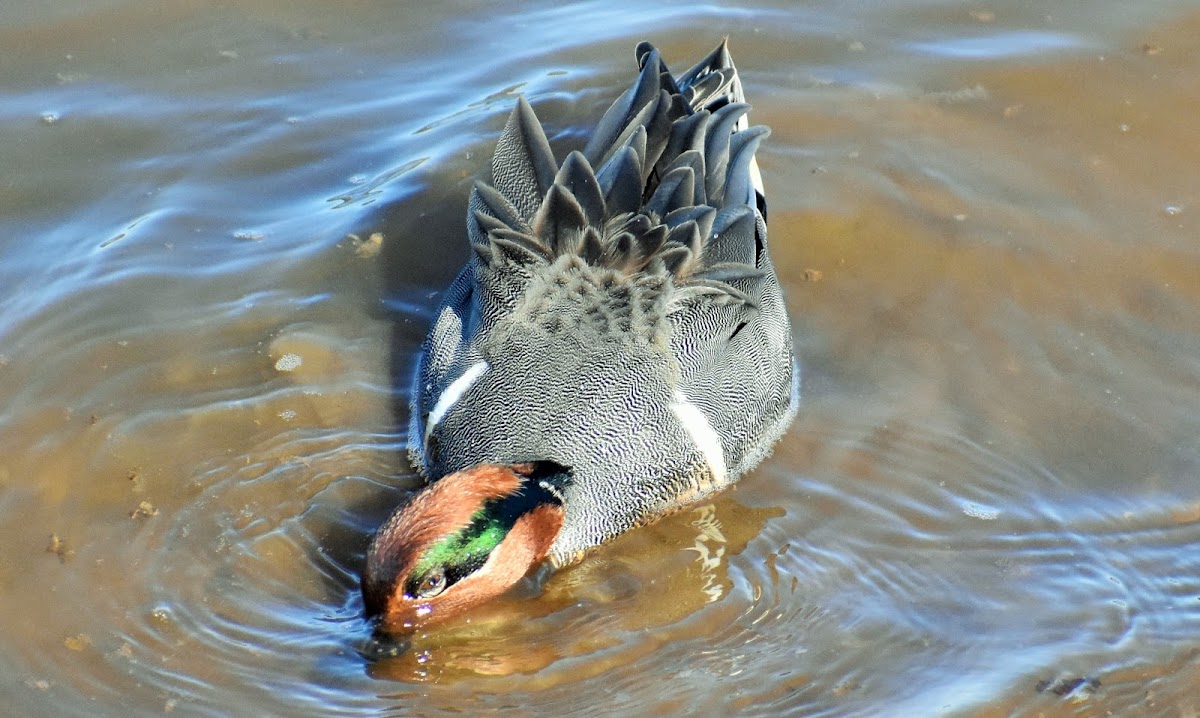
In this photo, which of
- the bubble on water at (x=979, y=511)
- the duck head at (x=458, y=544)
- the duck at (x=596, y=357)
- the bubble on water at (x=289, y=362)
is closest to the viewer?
the duck head at (x=458, y=544)

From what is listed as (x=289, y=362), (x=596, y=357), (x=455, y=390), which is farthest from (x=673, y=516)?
(x=289, y=362)

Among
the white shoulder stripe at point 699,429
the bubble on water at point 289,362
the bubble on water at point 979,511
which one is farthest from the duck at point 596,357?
the bubble on water at point 979,511

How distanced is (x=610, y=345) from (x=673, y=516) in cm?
72

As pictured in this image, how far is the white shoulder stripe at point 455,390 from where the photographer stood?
A: 5.13 m

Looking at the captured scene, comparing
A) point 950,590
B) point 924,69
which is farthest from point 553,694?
point 924,69

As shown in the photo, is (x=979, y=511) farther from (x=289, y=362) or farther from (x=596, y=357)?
(x=289, y=362)

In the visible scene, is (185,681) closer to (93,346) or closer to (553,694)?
(553,694)

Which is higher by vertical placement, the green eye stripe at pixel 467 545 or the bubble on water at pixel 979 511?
A: the green eye stripe at pixel 467 545

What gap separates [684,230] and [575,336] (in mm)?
586

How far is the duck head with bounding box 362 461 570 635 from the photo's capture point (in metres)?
4.33

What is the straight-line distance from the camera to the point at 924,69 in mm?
7352

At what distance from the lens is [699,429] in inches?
201

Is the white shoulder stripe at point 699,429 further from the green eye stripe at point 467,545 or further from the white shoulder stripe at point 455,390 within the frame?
the green eye stripe at point 467,545

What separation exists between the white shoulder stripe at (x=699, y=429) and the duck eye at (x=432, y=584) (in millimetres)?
1153
